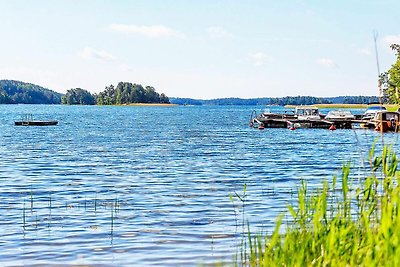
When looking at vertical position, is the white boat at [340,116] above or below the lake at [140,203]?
above

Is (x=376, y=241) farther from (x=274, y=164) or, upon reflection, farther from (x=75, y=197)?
(x=274, y=164)

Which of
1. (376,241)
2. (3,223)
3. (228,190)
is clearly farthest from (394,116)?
(376,241)

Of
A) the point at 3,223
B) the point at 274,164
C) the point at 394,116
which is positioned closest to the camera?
the point at 3,223

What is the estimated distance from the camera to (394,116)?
80312mm

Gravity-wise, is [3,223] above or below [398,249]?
below

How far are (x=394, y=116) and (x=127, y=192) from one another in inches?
2305

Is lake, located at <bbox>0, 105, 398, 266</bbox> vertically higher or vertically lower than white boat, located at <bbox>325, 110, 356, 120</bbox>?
lower

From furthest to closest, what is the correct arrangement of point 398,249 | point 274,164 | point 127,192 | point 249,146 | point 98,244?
1. point 249,146
2. point 274,164
3. point 127,192
4. point 98,244
5. point 398,249

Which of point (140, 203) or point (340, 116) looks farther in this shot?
point (340, 116)

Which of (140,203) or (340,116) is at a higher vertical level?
(340,116)

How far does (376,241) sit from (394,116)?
249 ft

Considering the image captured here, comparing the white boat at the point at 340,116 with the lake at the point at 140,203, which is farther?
the white boat at the point at 340,116

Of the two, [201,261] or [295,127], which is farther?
[295,127]

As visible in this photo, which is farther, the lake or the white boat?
the white boat
